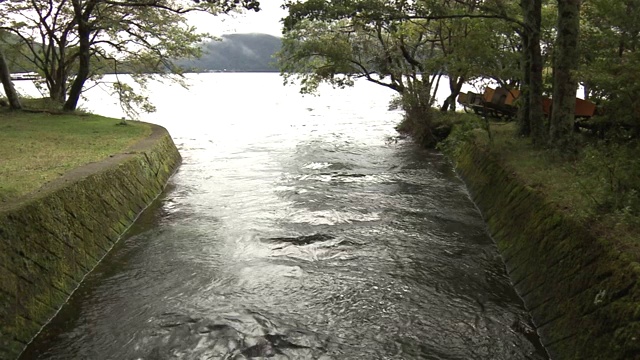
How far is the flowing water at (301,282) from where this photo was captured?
21.4 feet

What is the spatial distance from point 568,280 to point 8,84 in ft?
79.2

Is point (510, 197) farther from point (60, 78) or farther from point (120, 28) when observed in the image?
point (60, 78)

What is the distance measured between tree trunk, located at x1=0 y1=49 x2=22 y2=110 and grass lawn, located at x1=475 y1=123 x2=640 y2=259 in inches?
839

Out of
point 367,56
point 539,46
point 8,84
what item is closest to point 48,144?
point 8,84

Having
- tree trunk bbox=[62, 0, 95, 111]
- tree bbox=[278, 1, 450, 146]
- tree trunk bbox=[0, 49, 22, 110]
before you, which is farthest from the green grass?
tree bbox=[278, 1, 450, 146]

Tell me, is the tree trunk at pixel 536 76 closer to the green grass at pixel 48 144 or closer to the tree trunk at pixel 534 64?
the tree trunk at pixel 534 64

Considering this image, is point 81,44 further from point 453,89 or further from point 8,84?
point 453,89

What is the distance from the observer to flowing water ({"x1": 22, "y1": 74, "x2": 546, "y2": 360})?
21.4 ft

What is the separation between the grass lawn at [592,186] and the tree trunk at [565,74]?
550 mm

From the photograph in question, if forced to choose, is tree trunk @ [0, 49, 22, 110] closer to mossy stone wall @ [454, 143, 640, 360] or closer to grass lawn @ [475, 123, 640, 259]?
grass lawn @ [475, 123, 640, 259]

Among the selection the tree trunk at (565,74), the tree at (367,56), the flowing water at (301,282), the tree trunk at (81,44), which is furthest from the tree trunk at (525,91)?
the tree trunk at (81,44)

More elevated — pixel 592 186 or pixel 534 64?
pixel 534 64

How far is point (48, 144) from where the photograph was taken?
14.8 metres

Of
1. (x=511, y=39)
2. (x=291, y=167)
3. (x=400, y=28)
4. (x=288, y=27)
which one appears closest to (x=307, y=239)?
(x=288, y=27)
